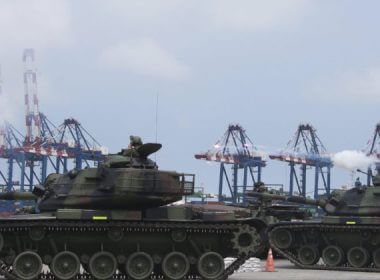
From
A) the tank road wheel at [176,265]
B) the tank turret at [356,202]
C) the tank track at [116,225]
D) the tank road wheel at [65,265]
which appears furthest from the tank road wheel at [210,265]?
the tank turret at [356,202]

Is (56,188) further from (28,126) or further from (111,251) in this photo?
(28,126)

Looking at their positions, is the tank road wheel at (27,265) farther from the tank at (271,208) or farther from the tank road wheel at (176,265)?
the tank at (271,208)

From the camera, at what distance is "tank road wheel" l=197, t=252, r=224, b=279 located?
2611 centimetres

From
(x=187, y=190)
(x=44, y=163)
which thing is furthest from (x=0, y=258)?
(x=44, y=163)

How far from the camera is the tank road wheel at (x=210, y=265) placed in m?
26.1

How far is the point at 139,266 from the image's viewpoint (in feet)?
84.6

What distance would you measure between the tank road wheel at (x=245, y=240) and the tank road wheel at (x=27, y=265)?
5.91 metres

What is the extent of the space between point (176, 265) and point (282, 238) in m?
10.4

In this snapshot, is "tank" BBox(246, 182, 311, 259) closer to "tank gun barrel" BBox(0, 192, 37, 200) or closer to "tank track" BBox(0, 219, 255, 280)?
"tank track" BBox(0, 219, 255, 280)

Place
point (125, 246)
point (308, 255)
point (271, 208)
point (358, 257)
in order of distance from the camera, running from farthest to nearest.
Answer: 1. point (271, 208)
2. point (308, 255)
3. point (358, 257)
4. point (125, 246)

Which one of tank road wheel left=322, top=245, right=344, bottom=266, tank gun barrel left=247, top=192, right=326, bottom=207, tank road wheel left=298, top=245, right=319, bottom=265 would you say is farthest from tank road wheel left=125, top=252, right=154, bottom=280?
tank gun barrel left=247, top=192, right=326, bottom=207

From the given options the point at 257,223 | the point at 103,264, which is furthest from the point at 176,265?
the point at 257,223

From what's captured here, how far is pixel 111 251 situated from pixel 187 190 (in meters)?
3.17

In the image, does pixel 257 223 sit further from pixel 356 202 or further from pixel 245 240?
pixel 356 202
